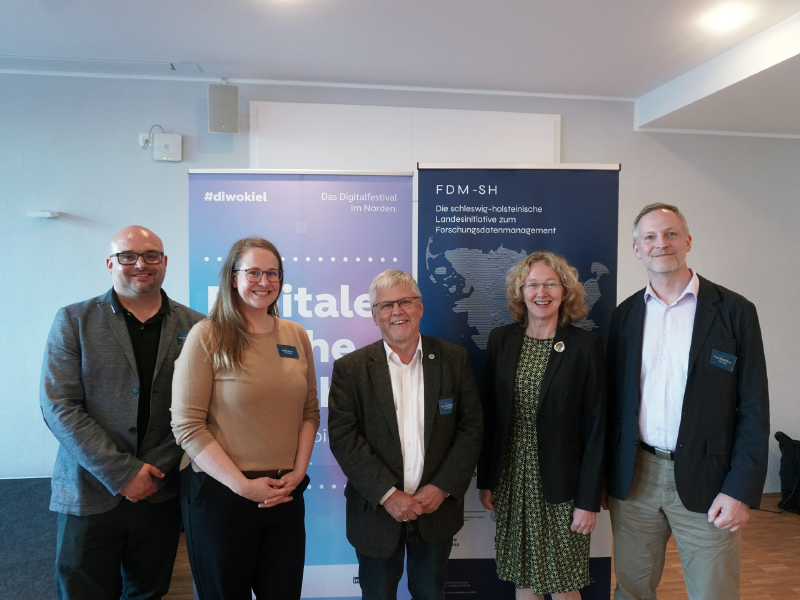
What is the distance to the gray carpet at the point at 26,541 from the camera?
2.82 metres

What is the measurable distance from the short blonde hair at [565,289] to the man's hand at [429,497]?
0.82 meters

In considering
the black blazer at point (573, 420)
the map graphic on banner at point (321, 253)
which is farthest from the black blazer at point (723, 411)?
the map graphic on banner at point (321, 253)

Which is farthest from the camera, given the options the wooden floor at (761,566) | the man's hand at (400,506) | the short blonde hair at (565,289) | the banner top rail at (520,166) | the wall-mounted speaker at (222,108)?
the wall-mounted speaker at (222,108)

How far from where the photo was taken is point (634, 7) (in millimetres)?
2812

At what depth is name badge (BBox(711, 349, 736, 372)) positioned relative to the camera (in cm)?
185

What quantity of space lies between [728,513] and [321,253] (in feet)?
7.00

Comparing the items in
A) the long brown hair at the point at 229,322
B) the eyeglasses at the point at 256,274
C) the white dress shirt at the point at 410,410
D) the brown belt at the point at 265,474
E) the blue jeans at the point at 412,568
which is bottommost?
the blue jeans at the point at 412,568

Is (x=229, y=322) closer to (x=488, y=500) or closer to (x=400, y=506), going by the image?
(x=400, y=506)

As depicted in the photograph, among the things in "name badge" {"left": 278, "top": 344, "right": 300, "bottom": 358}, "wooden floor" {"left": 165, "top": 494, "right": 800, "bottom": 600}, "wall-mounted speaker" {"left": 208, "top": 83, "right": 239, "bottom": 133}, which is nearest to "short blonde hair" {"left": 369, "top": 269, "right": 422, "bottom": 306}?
"name badge" {"left": 278, "top": 344, "right": 300, "bottom": 358}

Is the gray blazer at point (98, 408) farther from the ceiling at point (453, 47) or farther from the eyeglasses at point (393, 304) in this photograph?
the ceiling at point (453, 47)

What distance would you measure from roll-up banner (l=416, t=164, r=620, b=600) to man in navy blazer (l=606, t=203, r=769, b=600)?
0.47 metres

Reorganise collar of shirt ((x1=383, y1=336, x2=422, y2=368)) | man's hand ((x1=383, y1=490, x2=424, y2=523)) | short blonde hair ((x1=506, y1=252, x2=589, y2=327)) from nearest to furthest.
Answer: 1. man's hand ((x1=383, y1=490, x2=424, y2=523))
2. collar of shirt ((x1=383, y1=336, x2=422, y2=368))
3. short blonde hair ((x1=506, y1=252, x2=589, y2=327))

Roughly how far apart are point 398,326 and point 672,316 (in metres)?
1.12

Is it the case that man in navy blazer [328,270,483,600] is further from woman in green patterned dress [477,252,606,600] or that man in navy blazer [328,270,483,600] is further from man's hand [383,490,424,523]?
woman in green patterned dress [477,252,606,600]
